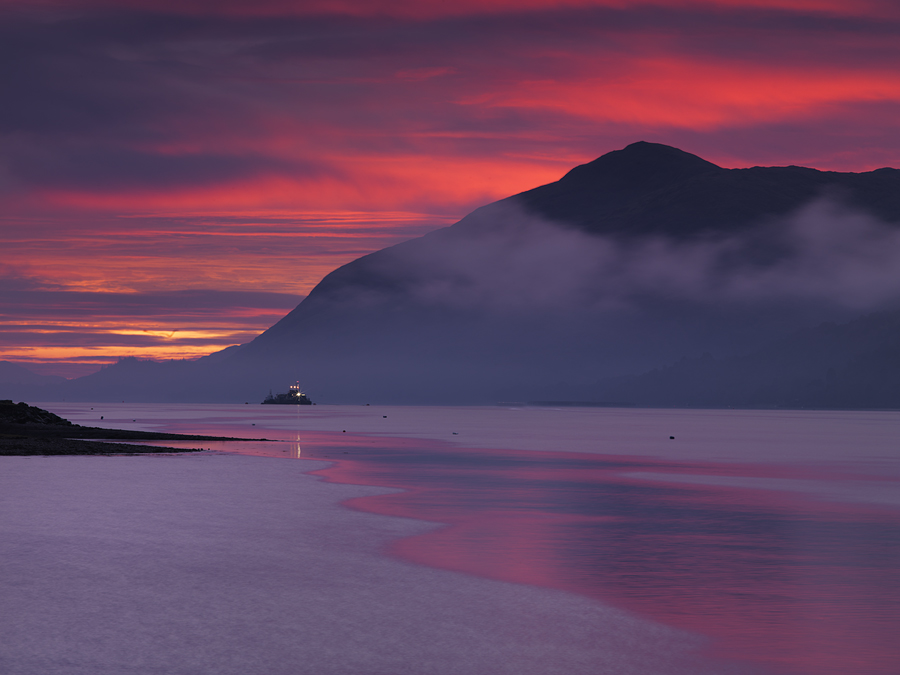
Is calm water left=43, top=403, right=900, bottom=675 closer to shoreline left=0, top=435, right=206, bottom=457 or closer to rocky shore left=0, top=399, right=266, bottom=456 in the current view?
shoreline left=0, top=435, right=206, bottom=457

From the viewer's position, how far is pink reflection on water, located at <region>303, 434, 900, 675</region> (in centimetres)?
1684

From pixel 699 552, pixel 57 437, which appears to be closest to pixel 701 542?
pixel 699 552

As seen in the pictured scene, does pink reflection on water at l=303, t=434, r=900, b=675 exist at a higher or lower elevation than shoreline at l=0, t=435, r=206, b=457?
lower

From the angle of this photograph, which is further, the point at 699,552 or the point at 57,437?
the point at 57,437

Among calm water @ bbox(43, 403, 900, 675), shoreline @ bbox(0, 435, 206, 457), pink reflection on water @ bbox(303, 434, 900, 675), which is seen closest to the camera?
pink reflection on water @ bbox(303, 434, 900, 675)

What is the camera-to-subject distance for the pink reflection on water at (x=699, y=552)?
1684cm

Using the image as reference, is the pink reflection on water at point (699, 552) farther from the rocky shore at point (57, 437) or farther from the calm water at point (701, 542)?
the rocky shore at point (57, 437)

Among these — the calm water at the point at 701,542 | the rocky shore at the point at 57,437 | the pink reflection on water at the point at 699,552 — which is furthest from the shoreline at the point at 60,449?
the pink reflection on water at the point at 699,552

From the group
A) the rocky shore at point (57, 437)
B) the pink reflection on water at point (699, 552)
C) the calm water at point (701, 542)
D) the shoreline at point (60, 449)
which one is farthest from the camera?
the rocky shore at point (57, 437)

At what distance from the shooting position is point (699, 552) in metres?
25.2

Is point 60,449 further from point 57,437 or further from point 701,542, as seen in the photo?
point 701,542

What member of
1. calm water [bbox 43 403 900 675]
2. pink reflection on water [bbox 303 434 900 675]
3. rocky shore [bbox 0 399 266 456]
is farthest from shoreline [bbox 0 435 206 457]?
pink reflection on water [bbox 303 434 900 675]

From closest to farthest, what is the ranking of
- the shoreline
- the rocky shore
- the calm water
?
the calm water, the shoreline, the rocky shore

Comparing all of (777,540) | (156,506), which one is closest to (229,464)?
(156,506)
